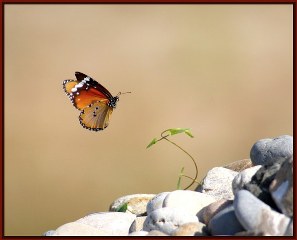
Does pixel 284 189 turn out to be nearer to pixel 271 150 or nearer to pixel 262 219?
pixel 262 219

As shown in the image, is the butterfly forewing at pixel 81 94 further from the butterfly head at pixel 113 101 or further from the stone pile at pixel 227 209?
the stone pile at pixel 227 209

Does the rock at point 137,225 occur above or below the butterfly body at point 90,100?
below

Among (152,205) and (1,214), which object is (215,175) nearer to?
(152,205)

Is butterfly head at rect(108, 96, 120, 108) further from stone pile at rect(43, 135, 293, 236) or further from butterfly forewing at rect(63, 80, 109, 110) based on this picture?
stone pile at rect(43, 135, 293, 236)

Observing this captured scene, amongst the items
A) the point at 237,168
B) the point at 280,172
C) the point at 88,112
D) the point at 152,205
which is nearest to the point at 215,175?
the point at 237,168

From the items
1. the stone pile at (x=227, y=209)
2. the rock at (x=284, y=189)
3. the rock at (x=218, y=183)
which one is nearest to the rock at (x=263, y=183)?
the stone pile at (x=227, y=209)

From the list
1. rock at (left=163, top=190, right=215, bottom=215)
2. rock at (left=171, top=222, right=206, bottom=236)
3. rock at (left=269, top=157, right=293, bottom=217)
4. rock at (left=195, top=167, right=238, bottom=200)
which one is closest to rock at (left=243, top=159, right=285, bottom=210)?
rock at (left=269, top=157, right=293, bottom=217)

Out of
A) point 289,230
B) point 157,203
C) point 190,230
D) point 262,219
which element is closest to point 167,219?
point 190,230
